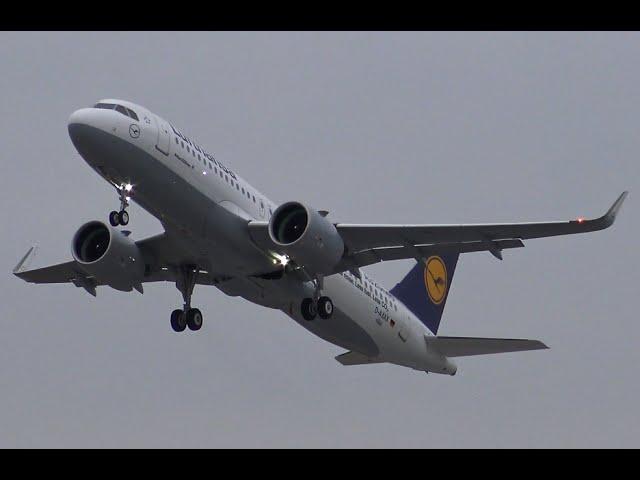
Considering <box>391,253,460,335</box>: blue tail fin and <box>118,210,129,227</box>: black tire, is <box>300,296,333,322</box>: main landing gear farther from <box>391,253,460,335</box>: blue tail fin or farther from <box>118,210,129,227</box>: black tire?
<box>391,253,460,335</box>: blue tail fin

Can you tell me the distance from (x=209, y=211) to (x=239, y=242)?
5.23 feet

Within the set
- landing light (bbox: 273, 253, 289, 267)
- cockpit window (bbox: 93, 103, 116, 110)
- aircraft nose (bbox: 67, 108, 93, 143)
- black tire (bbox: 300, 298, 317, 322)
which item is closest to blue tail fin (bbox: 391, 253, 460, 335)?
black tire (bbox: 300, 298, 317, 322)

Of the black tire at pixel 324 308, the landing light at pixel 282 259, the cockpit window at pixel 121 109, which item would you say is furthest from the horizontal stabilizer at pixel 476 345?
the cockpit window at pixel 121 109

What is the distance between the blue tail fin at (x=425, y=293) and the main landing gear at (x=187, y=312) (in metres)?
10.5

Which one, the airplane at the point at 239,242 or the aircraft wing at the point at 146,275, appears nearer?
the airplane at the point at 239,242

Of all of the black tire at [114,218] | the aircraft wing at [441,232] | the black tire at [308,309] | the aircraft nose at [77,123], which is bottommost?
the black tire at [114,218]

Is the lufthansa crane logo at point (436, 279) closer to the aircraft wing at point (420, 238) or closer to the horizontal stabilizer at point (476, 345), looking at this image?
the horizontal stabilizer at point (476, 345)

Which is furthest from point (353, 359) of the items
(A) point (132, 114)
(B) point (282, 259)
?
(A) point (132, 114)

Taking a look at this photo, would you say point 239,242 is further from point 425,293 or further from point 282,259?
point 425,293

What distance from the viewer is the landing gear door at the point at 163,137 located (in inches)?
1463

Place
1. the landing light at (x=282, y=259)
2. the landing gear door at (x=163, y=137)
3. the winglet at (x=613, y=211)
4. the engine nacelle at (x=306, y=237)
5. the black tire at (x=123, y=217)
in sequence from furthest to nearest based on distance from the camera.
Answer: the landing light at (x=282, y=259), the engine nacelle at (x=306, y=237), the black tire at (x=123, y=217), the landing gear door at (x=163, y=137), the winglet at (x=613, y=211)

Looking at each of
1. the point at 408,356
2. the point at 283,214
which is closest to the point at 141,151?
the point at 283,214

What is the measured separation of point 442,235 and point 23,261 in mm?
18554

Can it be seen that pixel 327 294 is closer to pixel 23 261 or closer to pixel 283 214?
pixel 283 214
